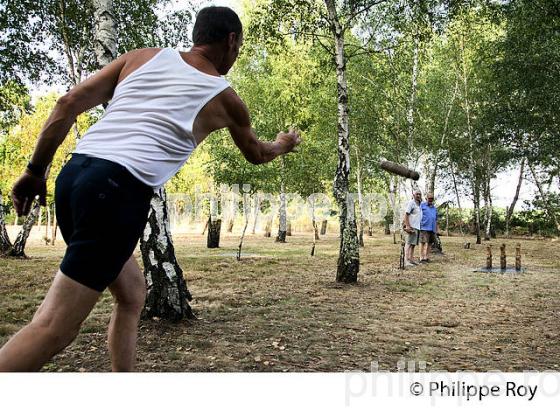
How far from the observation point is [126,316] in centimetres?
249

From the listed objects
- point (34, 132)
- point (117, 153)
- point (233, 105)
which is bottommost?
point (117, 153)

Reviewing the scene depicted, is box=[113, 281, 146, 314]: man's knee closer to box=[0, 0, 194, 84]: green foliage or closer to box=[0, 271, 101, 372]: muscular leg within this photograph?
box=[0, 271, 101, 372]: muscular leg

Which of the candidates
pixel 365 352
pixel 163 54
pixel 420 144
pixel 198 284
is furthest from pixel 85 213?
pixel 420 144

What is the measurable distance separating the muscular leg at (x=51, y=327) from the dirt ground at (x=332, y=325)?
2.44m

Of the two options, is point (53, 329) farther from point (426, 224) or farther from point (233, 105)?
point (426, 224)

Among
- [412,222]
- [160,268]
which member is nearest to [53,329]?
[160,268]

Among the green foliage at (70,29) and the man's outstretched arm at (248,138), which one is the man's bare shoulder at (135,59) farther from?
the green foliage at (70,29)

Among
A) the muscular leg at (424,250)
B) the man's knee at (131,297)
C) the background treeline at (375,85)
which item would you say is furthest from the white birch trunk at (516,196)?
the man's knee at (131,297)

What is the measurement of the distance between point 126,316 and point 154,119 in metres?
1.16

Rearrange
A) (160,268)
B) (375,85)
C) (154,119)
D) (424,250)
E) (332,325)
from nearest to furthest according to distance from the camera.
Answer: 1. (154,119)
2. (160,268)
3. (332,325)
4. (424,250)
5. (375,85)

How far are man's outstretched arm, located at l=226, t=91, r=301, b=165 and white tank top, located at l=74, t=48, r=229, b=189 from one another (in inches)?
4.9

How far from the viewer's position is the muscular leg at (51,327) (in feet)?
5.65

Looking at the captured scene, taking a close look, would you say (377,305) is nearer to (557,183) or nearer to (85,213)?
(85,213)

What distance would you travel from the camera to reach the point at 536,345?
5195mm
